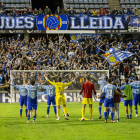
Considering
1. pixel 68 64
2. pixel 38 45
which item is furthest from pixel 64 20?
pixel 68 64

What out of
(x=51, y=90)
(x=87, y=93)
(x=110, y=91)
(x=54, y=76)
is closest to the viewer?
(x=110, y=91)

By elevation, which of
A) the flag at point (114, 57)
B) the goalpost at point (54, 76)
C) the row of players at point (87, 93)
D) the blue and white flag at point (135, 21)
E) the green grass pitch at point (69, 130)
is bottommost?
the green grass pitch at point (69, 130)

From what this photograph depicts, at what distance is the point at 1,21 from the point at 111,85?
1565 centimetres

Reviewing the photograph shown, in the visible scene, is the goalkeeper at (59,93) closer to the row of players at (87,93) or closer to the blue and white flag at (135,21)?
the row of players at (87,93)

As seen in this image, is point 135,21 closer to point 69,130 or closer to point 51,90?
point 51,90

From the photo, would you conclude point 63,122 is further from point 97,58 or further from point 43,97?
point 97,58

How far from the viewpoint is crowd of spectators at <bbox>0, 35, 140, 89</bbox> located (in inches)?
825

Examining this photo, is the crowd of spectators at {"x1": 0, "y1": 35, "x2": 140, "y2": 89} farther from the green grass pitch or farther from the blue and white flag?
the green grass pitch

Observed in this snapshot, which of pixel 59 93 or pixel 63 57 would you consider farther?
pixel 63 57

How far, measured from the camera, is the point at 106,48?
2342cm

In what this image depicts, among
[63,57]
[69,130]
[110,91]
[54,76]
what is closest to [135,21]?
[63,57]

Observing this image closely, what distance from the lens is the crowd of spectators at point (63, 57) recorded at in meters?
21.0

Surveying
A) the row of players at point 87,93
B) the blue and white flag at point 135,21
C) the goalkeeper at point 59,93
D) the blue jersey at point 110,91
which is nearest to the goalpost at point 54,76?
the row of players at point 87,93

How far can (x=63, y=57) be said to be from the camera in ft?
72.9
